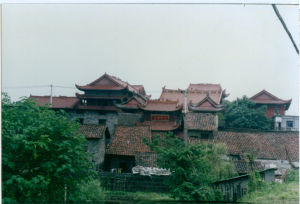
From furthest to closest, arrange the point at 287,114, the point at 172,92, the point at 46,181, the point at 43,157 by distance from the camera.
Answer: the point at 172,92, the point at 287,114, the point at 43,157, the point at 46,181

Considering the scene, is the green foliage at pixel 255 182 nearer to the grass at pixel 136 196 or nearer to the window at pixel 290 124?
the window at pixel 290 124

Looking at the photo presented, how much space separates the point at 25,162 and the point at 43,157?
0.56ft

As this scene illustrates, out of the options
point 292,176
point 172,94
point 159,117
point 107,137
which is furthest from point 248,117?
point 107,137

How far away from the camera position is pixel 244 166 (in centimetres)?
350

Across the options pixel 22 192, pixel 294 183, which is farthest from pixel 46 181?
pixel 294 183

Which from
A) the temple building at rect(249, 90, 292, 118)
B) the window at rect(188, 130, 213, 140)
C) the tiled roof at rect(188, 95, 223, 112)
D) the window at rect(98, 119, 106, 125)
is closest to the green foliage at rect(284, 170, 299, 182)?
the temple building at rect(249, 90, 292, 118)

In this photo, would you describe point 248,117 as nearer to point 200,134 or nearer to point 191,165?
point 200,134

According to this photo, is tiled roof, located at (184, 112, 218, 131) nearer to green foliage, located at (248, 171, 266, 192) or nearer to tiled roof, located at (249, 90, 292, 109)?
tiled roof, located at (249, 90, 292, 109)

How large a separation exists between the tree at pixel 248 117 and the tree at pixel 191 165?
60cm

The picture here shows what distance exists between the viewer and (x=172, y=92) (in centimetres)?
365

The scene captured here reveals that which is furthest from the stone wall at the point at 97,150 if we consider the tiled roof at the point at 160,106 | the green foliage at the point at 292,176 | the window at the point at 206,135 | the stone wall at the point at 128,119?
the green foliage at the point at 292,176

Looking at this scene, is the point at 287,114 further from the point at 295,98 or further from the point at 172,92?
the point at 172,92

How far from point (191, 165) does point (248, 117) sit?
1.20m

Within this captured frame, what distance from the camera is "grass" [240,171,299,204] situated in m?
2.85
